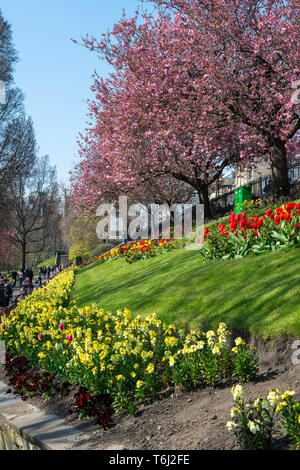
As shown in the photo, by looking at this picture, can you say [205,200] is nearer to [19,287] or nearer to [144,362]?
[144,362]

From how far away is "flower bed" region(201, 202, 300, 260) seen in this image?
795cm

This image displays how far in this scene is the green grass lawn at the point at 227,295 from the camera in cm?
557

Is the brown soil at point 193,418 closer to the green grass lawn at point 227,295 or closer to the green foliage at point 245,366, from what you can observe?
the green foliage at point 245,366

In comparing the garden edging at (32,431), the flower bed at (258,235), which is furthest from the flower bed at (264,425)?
the flower bed at (258,235)

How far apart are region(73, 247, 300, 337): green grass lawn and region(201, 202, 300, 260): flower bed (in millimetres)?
280

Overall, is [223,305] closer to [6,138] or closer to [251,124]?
[251,124]

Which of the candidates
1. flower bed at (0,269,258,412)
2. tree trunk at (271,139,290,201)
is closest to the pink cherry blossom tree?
tree trunk at (271,139,290,201)

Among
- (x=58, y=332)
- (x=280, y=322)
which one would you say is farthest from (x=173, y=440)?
(x=58, y=332)

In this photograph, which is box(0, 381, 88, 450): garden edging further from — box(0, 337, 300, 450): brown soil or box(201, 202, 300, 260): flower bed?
box(201, 202, 300, 260): flower bed

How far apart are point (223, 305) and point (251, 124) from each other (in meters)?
10.7

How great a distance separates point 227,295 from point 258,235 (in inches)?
86.6

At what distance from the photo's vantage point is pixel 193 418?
4070 millimetres

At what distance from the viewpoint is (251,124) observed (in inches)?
612

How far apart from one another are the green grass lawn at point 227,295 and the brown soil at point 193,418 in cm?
52
